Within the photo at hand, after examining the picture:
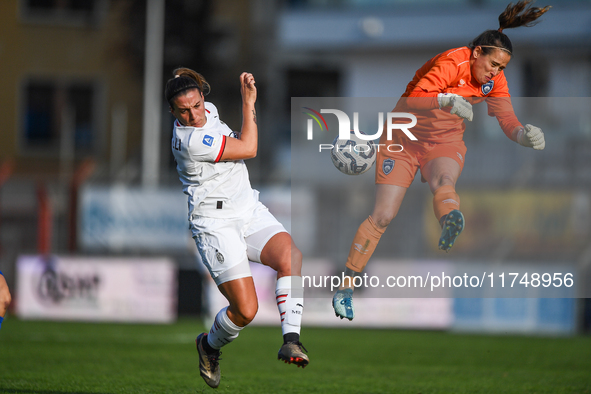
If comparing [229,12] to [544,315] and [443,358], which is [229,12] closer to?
[544,315]

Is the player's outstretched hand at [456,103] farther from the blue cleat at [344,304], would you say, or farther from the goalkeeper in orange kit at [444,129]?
the blue cleat at [344,304]

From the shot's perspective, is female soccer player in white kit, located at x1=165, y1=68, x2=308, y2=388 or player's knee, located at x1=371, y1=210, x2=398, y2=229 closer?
female soccer player in white kit, located at x1=165, y1=68, x2=308, y2=388

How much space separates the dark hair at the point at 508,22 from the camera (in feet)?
19.6

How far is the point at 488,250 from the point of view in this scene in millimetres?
13086

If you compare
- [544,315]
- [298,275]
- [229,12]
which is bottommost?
[544,315]

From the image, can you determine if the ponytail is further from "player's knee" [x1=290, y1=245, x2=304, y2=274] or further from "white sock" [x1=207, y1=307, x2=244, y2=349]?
"white sock" [x1=207, y1=307, x2=244, y2=349]

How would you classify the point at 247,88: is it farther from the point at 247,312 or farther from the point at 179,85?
the point at 247,312

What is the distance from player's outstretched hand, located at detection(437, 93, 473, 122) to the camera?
233 inches

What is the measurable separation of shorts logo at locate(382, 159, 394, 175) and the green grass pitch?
6.99ft

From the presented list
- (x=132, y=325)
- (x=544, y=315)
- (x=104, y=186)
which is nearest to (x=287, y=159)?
(x=104, y=186)

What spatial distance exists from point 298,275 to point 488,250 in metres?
7.76

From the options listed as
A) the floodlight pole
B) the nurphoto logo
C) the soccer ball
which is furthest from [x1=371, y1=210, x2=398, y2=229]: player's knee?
the floodlight pole

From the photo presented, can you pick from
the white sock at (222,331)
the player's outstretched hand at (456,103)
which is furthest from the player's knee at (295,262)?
the player's outstretched hand at (456,103)

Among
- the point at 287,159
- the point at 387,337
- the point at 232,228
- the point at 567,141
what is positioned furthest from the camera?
the point at 287,159
